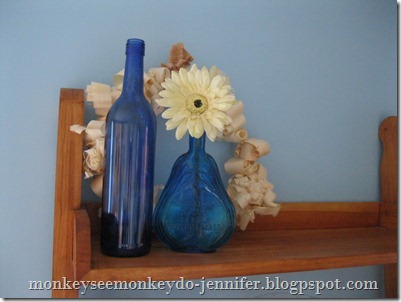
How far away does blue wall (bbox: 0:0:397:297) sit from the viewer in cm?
69

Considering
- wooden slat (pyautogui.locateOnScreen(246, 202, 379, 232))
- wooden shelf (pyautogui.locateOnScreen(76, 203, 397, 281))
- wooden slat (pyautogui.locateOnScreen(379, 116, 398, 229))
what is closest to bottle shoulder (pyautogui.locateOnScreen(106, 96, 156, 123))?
wooden shelf (pyautogui.locateOnScreen(76, 203, 397, 281))

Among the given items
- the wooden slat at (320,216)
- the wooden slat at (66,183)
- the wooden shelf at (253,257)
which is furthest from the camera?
the wooden slat at (320,216)

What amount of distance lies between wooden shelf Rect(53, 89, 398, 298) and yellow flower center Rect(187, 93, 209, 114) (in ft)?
0.57

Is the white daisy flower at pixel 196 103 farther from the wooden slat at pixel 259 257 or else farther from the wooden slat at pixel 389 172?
the wooden slat at pixel 389 172

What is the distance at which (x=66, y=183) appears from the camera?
0.65 meters

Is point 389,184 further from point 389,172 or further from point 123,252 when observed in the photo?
point 123,252

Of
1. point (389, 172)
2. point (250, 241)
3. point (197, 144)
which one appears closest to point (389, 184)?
point (389, 172)

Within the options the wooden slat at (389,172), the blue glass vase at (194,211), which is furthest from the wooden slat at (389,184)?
the blue glass vase at (194,211)

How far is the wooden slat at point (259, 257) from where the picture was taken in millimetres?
551

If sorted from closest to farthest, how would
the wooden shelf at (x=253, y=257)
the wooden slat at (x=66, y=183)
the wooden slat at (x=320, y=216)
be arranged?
the wooden shelf at (x=253, y=257)
the wooden slat at (x=66, y=183)
the wooden slat at (x=320, y=216)

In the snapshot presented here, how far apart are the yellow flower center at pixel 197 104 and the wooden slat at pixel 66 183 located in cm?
17

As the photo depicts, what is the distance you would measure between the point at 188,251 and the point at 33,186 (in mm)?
272

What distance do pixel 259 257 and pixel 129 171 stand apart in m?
0.22

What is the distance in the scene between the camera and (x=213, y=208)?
25.2 inches
